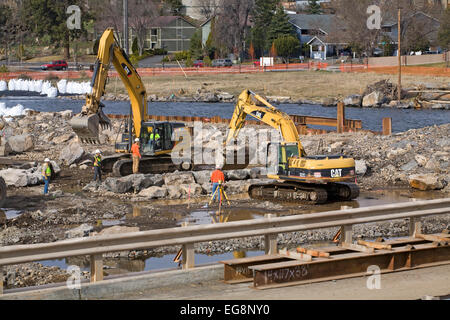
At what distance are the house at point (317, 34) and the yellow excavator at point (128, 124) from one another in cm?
7968

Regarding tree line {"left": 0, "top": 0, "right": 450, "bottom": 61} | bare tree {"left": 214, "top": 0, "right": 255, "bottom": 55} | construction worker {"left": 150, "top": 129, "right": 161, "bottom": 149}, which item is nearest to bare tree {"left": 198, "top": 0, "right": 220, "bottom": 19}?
tree line {"left": 0, "top": 0, "right": 450, "bottom": 61}

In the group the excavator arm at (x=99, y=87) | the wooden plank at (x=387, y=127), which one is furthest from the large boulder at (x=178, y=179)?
the wooden plank at (x=387, y=127)

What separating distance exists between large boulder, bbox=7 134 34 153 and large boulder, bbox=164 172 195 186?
1277 cm

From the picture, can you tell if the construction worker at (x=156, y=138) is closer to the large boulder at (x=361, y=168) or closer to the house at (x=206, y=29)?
the large boulder at (x=361, y=168)

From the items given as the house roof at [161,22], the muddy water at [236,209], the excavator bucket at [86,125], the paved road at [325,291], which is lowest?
the muddy water at [236,209]

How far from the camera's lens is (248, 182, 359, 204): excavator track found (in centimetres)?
2509

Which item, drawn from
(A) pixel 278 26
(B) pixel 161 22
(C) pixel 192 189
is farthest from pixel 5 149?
(B) pixel 161 22

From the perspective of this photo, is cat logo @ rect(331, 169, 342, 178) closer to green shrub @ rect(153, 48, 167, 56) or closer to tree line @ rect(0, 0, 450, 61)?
tree line @ rect(0, 0, 450, 61)

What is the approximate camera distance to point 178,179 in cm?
2839

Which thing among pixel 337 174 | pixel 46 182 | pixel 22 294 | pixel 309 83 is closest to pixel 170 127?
pixel 46 182

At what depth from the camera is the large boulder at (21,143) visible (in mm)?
38375

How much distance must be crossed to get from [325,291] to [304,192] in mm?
14720

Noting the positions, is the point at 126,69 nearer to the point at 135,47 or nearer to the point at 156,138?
the point at 156,138
